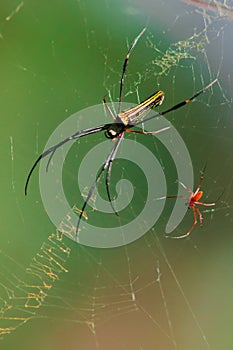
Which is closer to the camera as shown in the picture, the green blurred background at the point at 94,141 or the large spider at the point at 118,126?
the large spider at the point at 118,126

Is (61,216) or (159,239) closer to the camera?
(61,216)

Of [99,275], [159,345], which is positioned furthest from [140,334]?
[99,275]

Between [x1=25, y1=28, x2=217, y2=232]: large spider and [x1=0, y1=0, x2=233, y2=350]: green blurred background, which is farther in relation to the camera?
[x1=0, y1=0, x2=233, y2=350]: green blurred background

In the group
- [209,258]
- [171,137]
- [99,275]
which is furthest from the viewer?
[209,258]

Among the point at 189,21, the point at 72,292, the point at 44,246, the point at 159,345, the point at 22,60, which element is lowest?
the point at 159,345

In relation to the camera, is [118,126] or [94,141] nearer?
[118,126]

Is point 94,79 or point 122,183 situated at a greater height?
point 94,79

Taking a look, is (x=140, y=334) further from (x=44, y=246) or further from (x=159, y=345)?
(x=44, y=246)

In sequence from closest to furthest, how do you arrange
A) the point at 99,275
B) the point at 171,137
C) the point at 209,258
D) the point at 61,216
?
1. the point at 61,216
2. the point at 171,137
3. the point at 99,275
4. the point at 209,258
